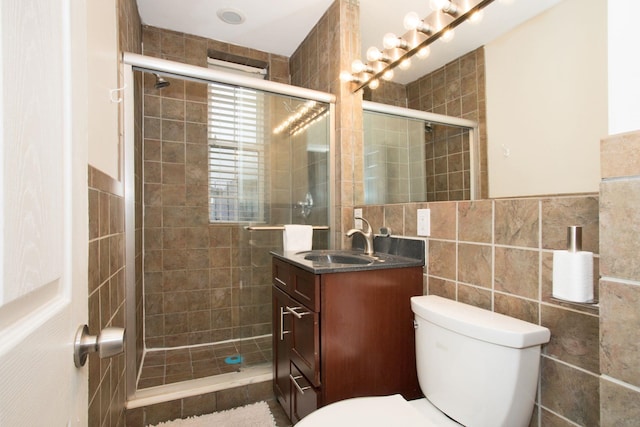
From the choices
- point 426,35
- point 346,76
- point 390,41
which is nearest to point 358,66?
point 346,76

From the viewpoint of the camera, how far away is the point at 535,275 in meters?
0.96

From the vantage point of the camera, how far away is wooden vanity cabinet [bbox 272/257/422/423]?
1241mm

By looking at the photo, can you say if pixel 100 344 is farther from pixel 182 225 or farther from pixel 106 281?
pixel 182 225

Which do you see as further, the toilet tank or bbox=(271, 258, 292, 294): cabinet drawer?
bbox=(271, 258, 292, 294): cabinet drawer

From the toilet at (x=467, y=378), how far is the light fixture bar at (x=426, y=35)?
1265mm

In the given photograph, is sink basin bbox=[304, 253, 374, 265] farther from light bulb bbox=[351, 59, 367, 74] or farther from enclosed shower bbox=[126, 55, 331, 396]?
light bulb bbox=[351, 59, 367, 74]

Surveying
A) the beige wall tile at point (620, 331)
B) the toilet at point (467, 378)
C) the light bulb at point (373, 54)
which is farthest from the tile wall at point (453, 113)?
the beige wall tile at point (620, 331)

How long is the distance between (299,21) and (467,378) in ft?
8.22

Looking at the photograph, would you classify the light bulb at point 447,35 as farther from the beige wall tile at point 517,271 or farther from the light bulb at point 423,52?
the beige wall tile at point 517,271

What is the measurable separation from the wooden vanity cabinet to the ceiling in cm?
107

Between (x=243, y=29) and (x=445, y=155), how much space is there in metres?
1.99

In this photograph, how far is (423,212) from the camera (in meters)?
1.42

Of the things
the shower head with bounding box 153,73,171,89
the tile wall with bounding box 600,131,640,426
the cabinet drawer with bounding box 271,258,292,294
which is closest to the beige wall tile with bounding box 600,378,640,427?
the tile wall with bounding box 600,131,640,426

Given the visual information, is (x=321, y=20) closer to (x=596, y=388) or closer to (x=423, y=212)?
(x=423, y=212)
